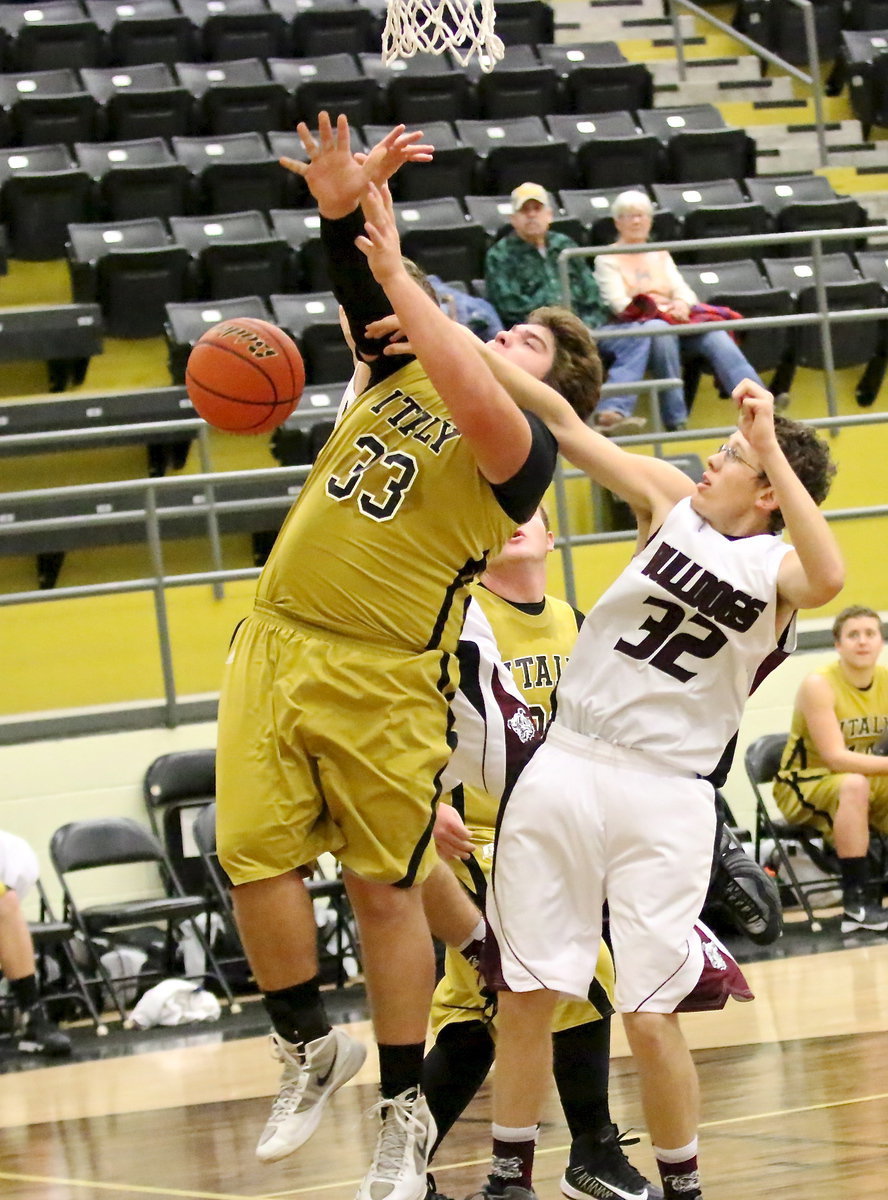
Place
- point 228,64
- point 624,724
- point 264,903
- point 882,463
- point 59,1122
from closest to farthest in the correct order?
point 264,903, point 624,724, point 59,1122, point 882,463, point 228,64

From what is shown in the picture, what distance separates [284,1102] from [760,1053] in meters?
2.49

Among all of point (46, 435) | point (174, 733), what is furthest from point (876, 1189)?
point (46, 435)

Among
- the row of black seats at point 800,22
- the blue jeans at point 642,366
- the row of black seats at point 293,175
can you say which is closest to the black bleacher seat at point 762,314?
the blue jeans at point 642,366

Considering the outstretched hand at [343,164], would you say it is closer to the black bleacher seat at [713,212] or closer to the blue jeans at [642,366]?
the blue jeans at [642,366]

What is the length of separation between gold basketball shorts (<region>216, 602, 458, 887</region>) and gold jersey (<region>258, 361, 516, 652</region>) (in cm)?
6

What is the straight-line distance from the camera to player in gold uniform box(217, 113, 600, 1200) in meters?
3.63

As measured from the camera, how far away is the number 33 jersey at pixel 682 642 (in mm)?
3914

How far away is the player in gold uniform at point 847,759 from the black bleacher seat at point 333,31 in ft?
21.5

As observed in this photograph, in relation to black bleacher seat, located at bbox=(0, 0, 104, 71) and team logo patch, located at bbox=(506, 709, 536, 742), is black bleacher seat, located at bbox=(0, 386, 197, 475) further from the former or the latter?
team logo patch, located at bbox=(506, 709, 536, 742)

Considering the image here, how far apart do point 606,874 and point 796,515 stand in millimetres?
864

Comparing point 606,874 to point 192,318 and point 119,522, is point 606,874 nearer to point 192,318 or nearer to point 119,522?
point 119,522

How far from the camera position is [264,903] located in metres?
3.68

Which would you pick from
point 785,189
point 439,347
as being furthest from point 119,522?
point 439,347

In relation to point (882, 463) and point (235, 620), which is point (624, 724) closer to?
point (235, 620)
